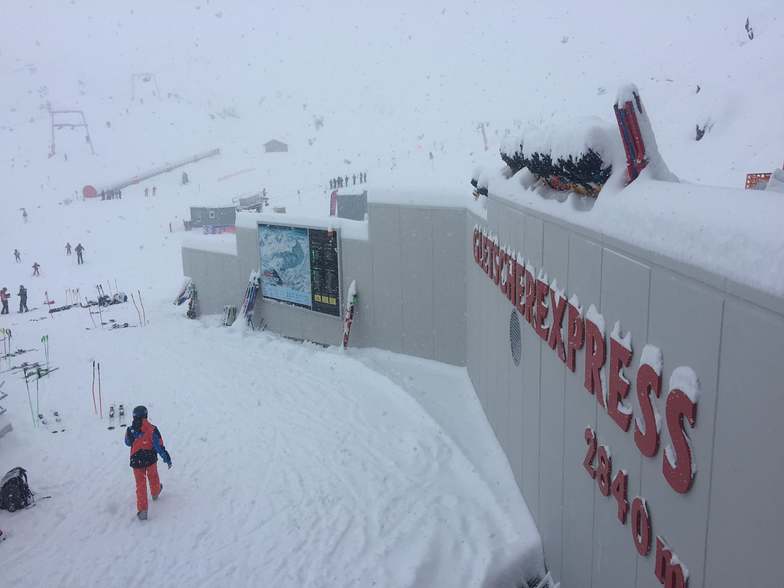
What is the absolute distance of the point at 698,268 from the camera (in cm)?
302

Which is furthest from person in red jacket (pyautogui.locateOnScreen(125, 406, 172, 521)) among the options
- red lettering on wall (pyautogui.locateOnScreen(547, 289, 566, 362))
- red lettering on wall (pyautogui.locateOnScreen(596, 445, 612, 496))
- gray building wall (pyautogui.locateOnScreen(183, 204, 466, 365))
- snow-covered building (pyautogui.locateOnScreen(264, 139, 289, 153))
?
snow-covered building (pyautogui.locateOnScreen(264, 139, 289, 153))

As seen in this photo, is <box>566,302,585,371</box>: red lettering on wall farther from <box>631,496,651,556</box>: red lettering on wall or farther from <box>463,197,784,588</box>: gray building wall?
<box>631,496,651,556</box>: red lettering on wall

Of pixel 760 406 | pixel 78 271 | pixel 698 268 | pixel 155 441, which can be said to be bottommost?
pixel 78 271

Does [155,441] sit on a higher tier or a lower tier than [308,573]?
higher

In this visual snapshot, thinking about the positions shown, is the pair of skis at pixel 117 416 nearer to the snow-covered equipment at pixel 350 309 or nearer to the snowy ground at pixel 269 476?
the snowy ground at pixel 269 476

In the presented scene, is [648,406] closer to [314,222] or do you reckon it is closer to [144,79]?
A: [314,222]

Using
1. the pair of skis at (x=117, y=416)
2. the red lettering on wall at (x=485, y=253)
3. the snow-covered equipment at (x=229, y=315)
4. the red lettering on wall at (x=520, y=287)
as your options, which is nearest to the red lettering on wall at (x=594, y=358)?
the red lettering on wall at (x=520, y=287)

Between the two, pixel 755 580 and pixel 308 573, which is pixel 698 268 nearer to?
pixel 755 580

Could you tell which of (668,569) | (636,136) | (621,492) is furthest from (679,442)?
(636,136)

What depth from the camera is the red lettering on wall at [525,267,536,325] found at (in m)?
6.52

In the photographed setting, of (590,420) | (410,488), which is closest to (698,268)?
(590,420)

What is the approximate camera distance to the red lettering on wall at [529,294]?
6516mm

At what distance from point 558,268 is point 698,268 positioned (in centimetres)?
261

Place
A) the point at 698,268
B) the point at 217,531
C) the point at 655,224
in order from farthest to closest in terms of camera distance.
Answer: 1. the point at 217,531
2. the point at 655,224
3. the point at 698,268
